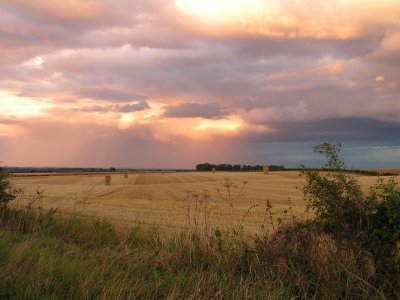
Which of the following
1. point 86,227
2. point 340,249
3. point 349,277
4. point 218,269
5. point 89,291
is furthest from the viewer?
point 86,227

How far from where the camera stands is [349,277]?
6.15m

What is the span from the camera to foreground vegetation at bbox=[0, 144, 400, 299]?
593cm

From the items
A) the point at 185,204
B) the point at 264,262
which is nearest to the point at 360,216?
the point at 264,262

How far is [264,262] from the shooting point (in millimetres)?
7172

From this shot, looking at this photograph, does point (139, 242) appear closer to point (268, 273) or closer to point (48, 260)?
point (48, 260)

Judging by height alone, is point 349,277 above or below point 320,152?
below

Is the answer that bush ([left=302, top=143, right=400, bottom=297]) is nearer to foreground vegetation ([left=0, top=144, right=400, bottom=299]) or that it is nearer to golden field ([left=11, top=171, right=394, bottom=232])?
foreground vegetation ([left=0, top=144, right=400, bottom=299])

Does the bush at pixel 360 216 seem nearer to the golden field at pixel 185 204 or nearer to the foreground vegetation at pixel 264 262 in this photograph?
the foreground vegetation at pixel 264 262

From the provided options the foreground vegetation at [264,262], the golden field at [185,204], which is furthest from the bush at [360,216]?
the golden field at [185,204]

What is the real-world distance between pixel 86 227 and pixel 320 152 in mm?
6215

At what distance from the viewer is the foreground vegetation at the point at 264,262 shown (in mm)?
5930

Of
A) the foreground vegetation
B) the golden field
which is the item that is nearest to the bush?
the foreground vegetation

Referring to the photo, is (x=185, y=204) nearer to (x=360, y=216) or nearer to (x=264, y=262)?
(x=264, y=262)

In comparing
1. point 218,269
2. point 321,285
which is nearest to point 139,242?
point 218,269
